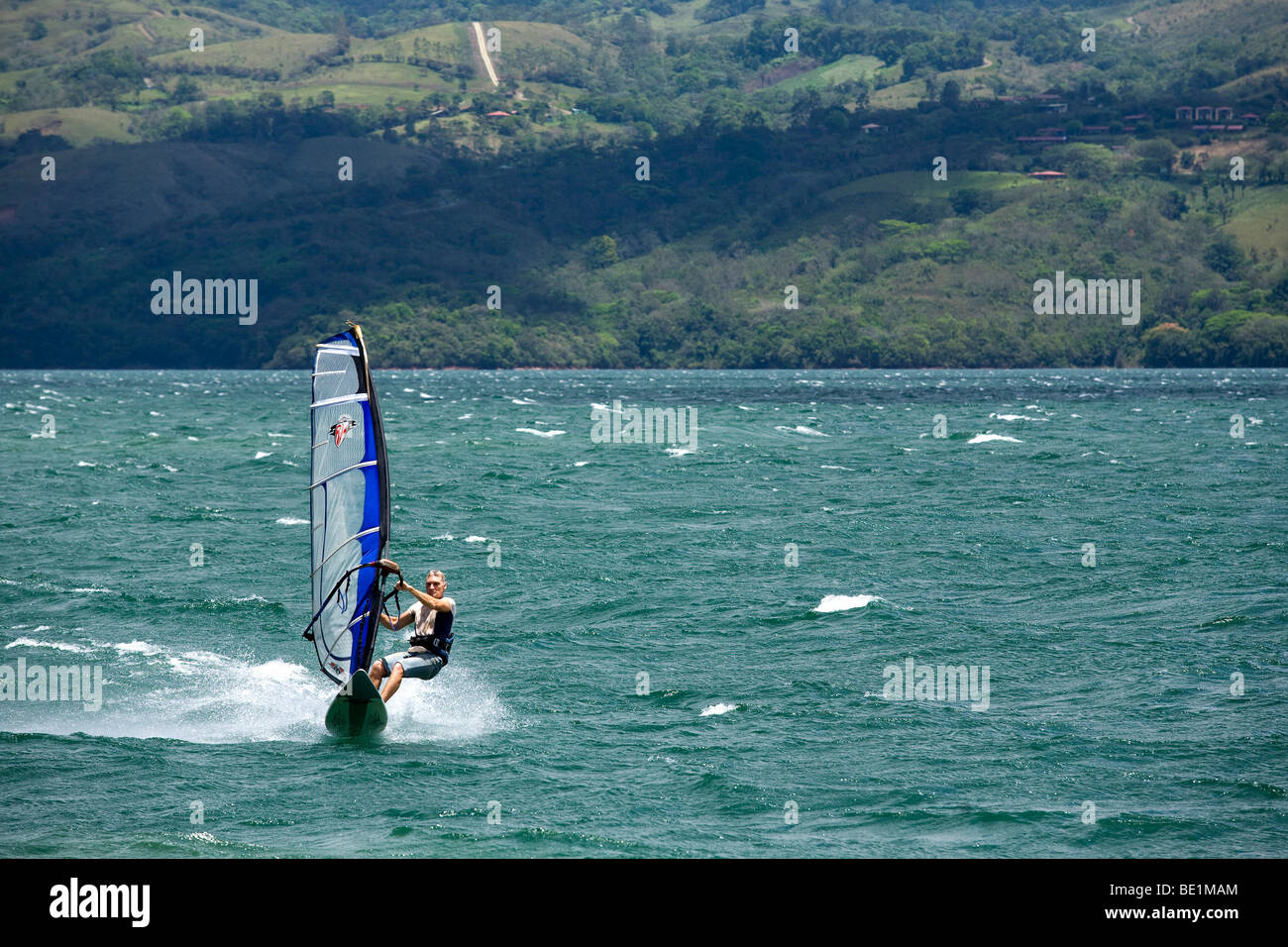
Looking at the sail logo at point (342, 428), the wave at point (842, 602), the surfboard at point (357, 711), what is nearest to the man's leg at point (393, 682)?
the surfboard at point (357, 711)

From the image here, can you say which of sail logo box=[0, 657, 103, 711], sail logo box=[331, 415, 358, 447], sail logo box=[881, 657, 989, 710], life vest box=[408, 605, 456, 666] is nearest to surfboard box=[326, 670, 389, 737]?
life vest box=[408, 605, 456, 666]

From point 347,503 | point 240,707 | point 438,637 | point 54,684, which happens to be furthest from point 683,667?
point 54,684

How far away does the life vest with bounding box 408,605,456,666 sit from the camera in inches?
769

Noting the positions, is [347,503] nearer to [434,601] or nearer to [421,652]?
[434,601]

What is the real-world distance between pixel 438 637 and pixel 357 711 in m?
1.57

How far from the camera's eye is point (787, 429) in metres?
80.2

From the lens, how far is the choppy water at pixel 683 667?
55.6ft

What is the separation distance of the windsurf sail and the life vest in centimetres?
70

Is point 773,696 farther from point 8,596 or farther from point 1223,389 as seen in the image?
point 1223,389

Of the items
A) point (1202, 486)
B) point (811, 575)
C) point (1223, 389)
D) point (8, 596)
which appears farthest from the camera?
point (1223, 389)

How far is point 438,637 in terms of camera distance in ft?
64.2
